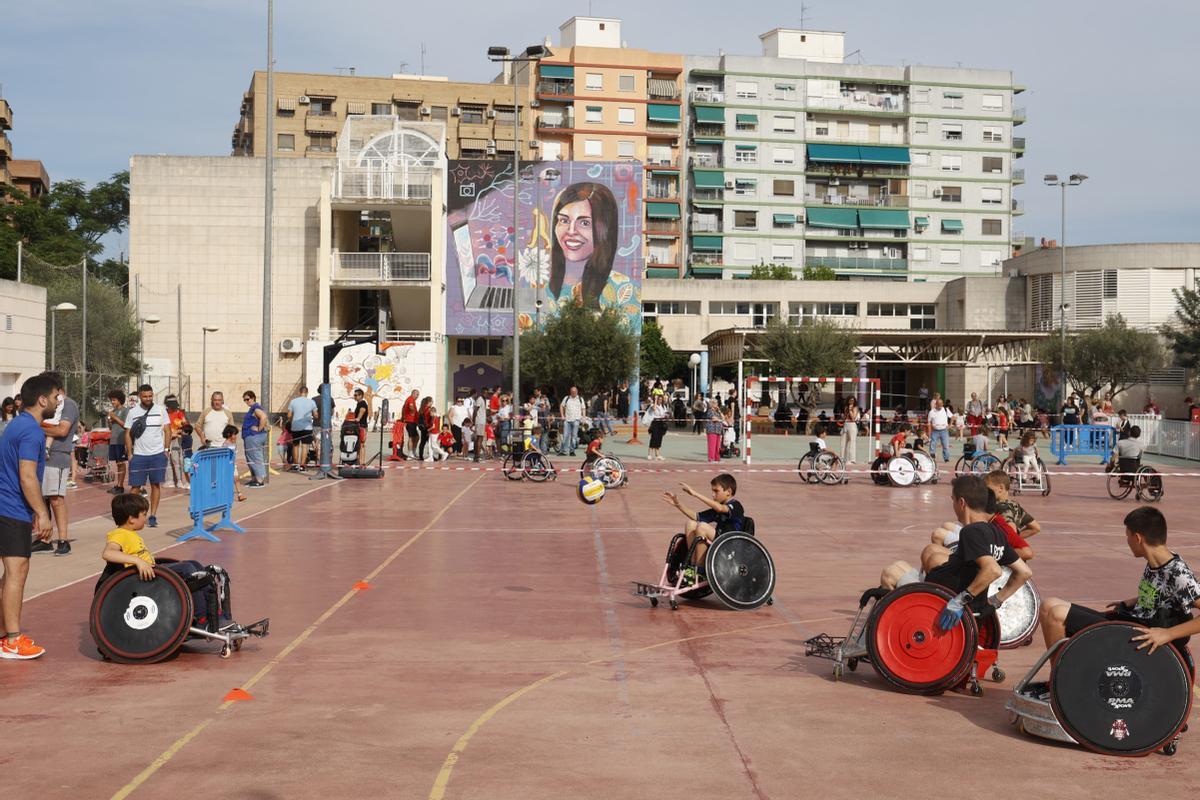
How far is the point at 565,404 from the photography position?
33781 millimetres

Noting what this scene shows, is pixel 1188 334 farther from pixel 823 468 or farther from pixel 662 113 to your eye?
pixel 662 113

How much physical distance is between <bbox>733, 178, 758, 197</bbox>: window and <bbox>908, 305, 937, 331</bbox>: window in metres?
18.2

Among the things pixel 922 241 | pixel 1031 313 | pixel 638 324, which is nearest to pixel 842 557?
pixel 638 324

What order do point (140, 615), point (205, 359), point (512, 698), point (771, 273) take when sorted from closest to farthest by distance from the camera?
1. point (512, 698)
2. point (140, 615)
3. point (205, 359)
4. point (771, 273)

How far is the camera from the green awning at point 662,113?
8606 cm

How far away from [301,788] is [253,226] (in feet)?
178

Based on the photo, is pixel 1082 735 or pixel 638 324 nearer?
pixel 1082 735

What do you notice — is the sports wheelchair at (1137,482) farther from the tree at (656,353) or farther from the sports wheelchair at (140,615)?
the tree at (656,353)

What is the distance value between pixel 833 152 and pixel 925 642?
84.5 metres

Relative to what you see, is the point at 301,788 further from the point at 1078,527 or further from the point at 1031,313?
the point at 1031,313

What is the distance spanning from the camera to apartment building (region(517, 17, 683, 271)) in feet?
279

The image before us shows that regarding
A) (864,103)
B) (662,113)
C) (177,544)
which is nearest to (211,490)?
(177,544)

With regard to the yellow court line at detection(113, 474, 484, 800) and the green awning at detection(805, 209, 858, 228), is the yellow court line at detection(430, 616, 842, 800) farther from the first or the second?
the green awning at detection(805, 209, 858, 228)

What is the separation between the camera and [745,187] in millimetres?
88312
